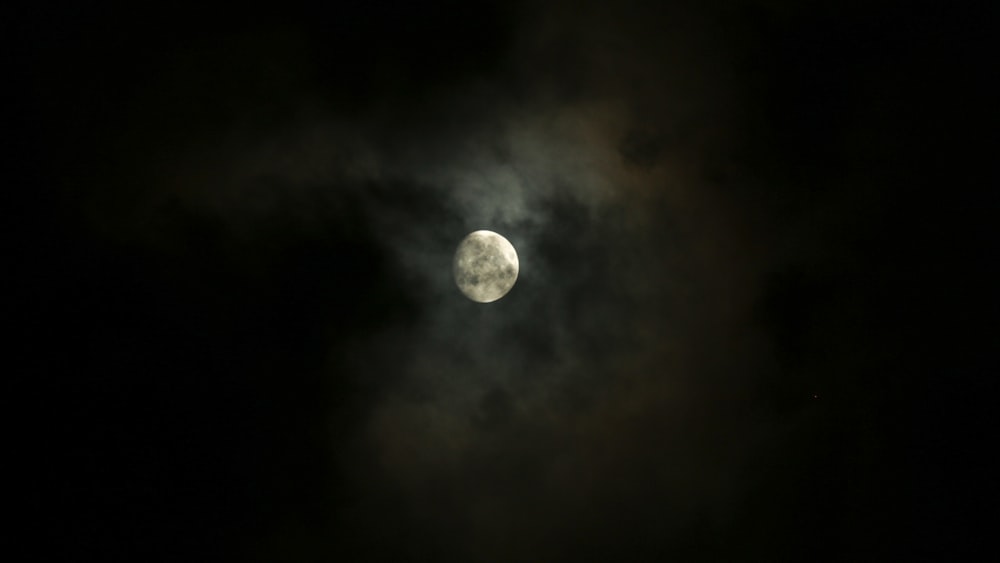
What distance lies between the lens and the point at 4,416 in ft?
72.4

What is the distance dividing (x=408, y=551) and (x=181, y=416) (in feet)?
37.8

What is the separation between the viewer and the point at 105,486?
24.6 m

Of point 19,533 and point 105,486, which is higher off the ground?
point 105,486

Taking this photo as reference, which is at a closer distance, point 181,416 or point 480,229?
point 480,229

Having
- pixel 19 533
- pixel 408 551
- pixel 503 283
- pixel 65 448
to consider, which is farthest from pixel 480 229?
pixel 19 533

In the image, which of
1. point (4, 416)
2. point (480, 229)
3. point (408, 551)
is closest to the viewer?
point (480, 229)

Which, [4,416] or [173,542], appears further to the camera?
[173,542]

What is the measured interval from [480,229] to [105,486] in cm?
1911

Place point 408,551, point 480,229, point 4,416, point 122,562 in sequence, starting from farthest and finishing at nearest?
point 408,551, point 122,562, point 4,416, point 480,229

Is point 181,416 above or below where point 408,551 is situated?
above

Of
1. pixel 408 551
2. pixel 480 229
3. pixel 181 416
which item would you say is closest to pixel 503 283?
pixel 480 229

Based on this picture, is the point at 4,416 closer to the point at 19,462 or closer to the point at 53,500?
the point at 19,462

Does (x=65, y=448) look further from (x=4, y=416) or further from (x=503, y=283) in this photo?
(x=503, y=283)

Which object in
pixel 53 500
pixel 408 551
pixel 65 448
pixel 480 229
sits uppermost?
pixel 480 229
